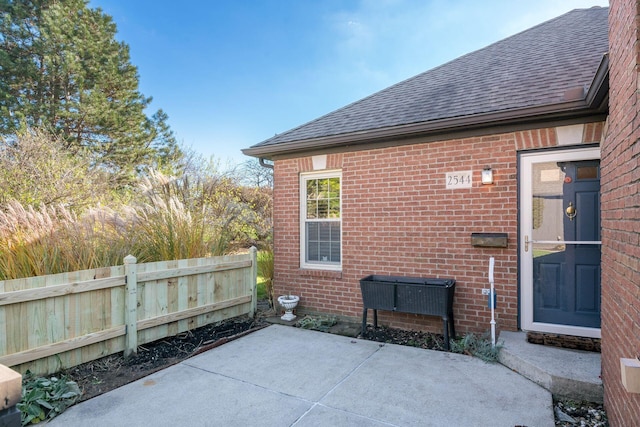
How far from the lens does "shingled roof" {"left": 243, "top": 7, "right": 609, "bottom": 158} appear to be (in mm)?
3871

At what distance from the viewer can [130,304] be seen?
391 cm

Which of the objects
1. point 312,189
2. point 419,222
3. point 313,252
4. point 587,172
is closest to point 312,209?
point 312,189

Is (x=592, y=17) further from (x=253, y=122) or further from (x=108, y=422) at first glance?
(x=253, y=122)

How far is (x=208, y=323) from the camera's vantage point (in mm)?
4988

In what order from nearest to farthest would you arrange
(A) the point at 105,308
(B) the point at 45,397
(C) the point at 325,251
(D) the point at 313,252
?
(B) the point at 45,397, (A) the point at 105,308, (C) the point at 325,251, (D) the point at 313,252

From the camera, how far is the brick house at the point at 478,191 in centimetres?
379

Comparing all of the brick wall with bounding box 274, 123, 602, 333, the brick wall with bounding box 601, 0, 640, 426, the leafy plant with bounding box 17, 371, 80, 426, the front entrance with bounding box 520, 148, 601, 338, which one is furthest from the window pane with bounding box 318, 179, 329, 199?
the leafy plant with bounding box 17, 371, 80, 426

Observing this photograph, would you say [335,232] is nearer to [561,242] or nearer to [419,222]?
[419,222]

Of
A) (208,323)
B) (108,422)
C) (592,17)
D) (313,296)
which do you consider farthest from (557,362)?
(592,17)

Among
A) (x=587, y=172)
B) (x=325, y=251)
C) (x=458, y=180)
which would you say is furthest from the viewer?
(x=325, y=251)

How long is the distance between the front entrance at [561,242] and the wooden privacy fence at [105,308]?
4.14 m

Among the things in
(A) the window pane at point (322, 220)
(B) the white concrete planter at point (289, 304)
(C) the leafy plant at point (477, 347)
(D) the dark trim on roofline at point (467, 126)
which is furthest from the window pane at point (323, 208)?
(C) the leafy plant at point (477, 347)

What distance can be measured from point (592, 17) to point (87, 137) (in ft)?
57.4

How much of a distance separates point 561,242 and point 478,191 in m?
1.07
